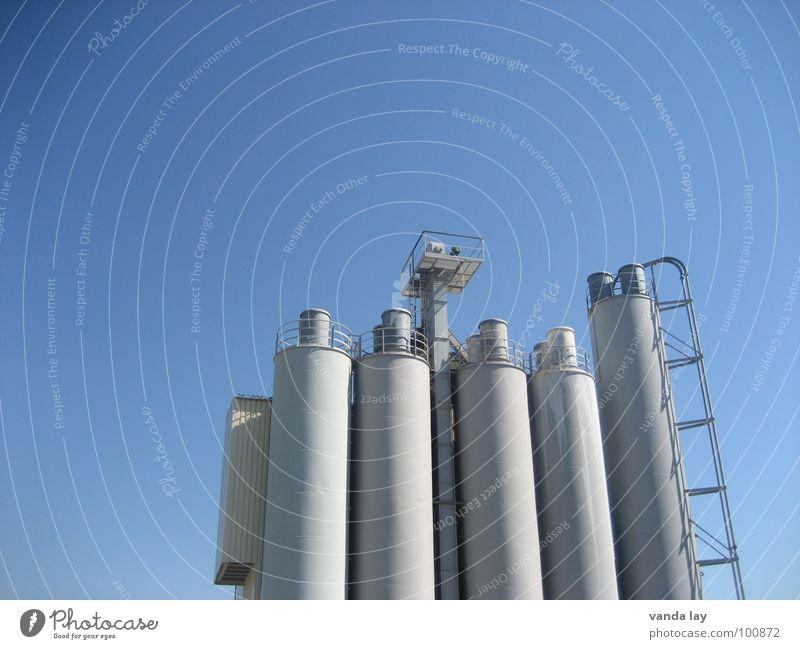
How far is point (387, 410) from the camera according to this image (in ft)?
90.1

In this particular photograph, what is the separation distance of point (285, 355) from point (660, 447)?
16.3 metres

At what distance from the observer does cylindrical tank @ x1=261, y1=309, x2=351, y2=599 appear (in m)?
23.9

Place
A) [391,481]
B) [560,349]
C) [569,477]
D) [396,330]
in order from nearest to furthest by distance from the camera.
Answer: [391,481] < [396,330] < [569,477] < [560,349]

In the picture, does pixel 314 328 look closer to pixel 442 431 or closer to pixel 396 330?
pixel 396 330

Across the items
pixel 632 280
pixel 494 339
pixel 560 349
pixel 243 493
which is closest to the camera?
pixel 243 493

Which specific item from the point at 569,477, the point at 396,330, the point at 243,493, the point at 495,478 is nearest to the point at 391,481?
the point at 495,478

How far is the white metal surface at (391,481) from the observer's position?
25.3m

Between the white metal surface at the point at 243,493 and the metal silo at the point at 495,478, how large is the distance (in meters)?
7.78

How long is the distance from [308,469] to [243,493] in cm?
320

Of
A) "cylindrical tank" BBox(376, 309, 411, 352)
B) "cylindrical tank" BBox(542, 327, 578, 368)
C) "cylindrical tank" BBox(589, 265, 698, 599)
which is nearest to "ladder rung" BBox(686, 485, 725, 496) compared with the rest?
"cylindrical tank" BBox(589, 265, 698, 599)

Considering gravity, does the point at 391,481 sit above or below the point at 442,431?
below

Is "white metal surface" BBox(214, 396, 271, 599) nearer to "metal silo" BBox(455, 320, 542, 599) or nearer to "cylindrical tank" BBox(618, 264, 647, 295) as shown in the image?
"metal silo" BBox(455, 320, 542, 599)

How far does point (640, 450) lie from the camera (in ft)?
104
